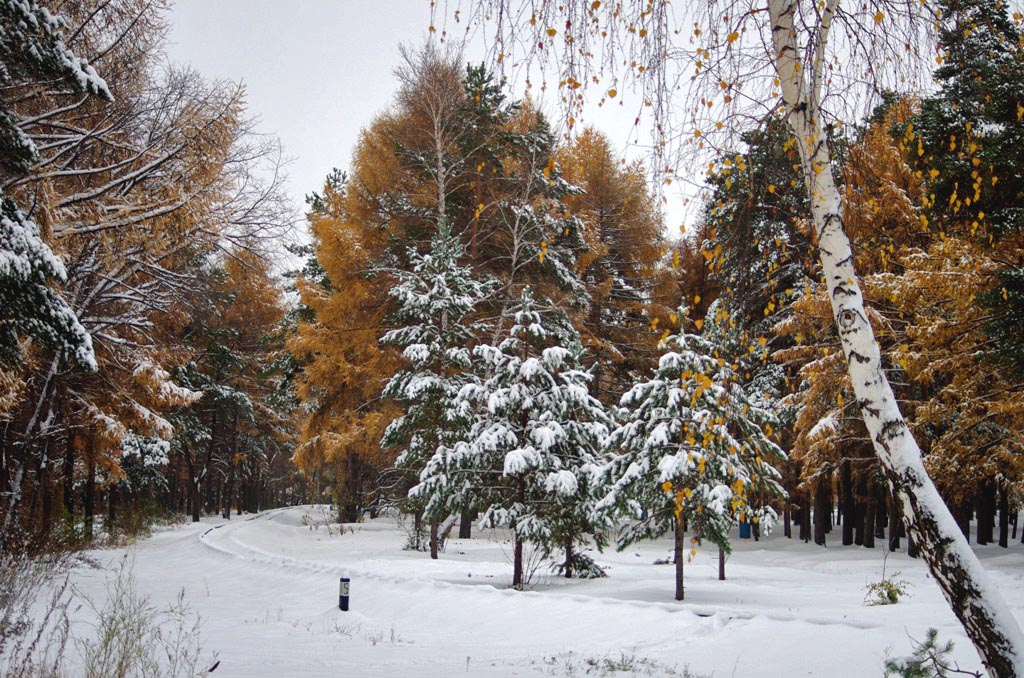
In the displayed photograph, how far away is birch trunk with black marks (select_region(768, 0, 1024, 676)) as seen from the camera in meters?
4.22

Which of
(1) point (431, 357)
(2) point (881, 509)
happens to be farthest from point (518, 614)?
(2) point (881, 509)

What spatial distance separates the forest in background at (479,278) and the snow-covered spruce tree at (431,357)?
0.34ft

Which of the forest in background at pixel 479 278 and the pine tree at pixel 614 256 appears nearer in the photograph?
the forest in background at pixel 479 278

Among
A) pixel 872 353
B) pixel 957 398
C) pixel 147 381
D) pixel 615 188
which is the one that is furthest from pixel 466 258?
pixel 872 353

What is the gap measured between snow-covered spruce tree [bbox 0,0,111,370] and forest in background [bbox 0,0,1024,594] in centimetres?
4

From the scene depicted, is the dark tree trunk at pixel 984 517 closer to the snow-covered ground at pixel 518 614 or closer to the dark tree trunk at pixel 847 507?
the dark tree trunk at pixel 847 507

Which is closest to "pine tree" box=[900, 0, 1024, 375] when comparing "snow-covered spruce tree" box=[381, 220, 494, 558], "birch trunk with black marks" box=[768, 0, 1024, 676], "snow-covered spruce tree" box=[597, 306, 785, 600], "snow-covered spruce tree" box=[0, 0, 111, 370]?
Result: "snow-covered spruce tree" box=[597, 306, 785, 600]

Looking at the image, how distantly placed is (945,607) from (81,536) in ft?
62.3

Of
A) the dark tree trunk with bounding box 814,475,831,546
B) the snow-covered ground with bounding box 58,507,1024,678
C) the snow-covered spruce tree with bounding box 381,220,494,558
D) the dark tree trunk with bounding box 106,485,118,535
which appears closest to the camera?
the snow-covered ground with bounding box 58,507,1024,678

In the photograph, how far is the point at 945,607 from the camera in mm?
8977

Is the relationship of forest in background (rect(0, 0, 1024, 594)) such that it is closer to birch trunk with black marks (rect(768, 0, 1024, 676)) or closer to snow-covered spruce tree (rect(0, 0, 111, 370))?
snow-covered spruce tree (rect(0, 0, 111, 370))

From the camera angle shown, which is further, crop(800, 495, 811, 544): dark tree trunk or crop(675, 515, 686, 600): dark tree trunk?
crop(800, 495, 811, 544): dark tree trunk

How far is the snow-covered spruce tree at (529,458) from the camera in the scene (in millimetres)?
12852

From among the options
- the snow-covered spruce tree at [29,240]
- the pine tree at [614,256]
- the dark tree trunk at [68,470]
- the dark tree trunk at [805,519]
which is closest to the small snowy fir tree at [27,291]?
the snow-covered spruce tree at [29,240]
